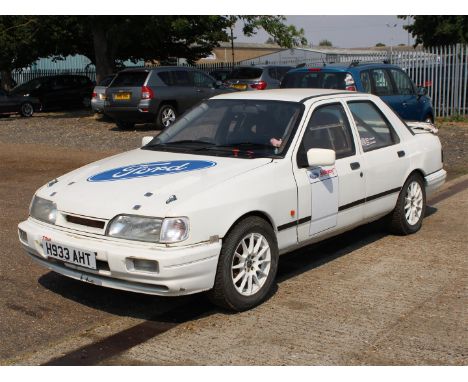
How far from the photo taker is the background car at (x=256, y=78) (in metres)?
20.6

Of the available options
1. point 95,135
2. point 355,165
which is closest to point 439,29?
point 95,135

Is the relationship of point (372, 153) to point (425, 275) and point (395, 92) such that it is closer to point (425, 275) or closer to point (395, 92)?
point (425, 275)

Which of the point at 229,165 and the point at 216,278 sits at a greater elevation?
the point at 229,165

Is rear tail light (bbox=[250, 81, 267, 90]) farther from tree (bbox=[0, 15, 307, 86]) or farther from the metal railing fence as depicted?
tree (bbox=[0, 15, 307, 86])

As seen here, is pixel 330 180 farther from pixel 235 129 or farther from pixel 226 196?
pixel 226 196

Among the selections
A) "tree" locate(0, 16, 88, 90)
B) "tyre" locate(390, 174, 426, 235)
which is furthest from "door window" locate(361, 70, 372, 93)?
"tree" locate(0, 16, 88, 90)

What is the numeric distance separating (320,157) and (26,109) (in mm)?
23018

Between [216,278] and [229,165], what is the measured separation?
0.93m

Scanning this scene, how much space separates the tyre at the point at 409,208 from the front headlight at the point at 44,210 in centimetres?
350

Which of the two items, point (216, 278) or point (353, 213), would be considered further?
point (353, 213)

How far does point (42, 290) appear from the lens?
5434mm

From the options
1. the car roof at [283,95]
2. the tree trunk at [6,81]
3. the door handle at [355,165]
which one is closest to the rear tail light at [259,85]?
the car roof at [283,95]

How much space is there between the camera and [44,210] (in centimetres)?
509

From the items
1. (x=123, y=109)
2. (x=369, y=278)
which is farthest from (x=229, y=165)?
(x=123, y=109)
